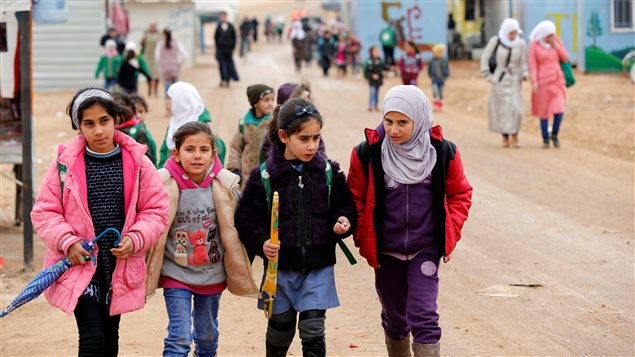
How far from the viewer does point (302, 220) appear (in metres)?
5.59

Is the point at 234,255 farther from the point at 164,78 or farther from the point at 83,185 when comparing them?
the point at 164,78

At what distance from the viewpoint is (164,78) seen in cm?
2773

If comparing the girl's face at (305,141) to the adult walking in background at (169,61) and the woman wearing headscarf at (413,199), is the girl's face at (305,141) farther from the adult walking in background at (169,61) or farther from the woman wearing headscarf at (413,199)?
the adult walking in background at (169,61)

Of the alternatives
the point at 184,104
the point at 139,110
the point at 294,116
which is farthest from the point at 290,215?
the point at 139,110

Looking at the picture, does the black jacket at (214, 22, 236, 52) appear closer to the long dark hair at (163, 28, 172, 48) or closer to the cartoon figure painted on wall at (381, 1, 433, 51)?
the long dark hair at (163, 28, 172, 48)

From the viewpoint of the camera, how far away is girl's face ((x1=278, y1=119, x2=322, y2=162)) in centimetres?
558

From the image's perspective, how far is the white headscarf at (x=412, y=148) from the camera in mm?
5586

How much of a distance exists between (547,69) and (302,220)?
11.6 metres

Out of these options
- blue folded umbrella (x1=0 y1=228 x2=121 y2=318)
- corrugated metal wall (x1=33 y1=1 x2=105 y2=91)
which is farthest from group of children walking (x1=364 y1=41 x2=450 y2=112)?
blue folded umbrella (x1=0 y1=228 x2=121 y2=318)

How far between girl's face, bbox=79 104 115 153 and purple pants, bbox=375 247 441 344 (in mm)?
1592

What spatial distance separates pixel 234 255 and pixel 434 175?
110 centimetres

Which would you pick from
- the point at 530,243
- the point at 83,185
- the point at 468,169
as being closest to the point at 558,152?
the point at 468,169

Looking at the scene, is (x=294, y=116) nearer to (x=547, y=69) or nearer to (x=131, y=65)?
(x=547, y=69)

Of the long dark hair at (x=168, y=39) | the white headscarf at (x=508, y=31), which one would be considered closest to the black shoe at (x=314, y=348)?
the white headscarf at (x=508, y=31)
